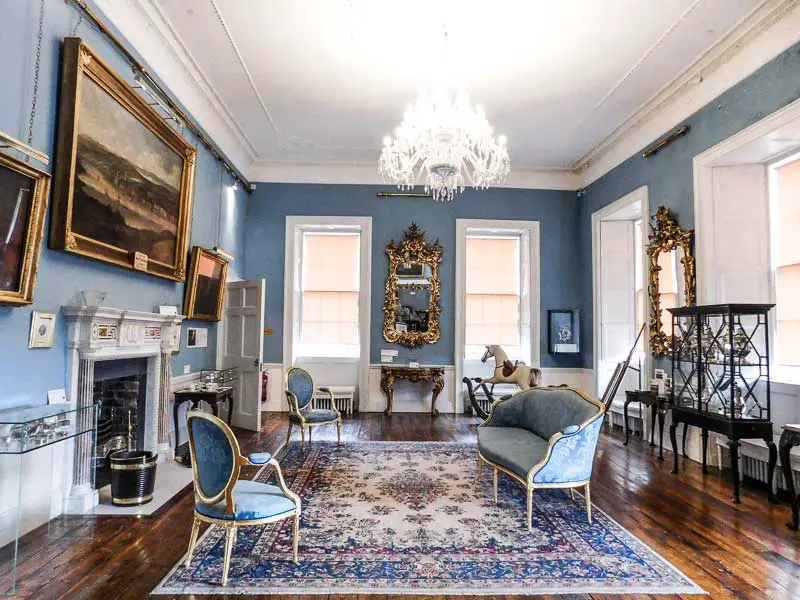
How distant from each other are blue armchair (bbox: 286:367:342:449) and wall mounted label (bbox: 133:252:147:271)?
77.8 inches

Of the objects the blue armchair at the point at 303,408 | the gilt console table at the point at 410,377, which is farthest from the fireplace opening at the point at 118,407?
the gilt console table at the point at 410,377

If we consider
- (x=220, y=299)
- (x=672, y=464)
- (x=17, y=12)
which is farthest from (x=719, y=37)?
(x=220, y=299)

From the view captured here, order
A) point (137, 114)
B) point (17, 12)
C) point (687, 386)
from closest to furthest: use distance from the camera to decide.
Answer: point (17, 12) < point (137, 114) < point (687, 386)

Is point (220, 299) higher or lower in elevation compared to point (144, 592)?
higher

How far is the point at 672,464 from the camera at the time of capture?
534 cm

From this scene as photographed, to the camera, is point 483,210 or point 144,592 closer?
point 144,592

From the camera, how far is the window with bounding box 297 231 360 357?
29.5 ft

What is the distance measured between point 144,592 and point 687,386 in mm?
5010

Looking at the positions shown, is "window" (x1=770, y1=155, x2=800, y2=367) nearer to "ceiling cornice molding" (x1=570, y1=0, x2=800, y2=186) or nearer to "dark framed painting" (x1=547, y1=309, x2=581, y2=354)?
"ceiling cornice molding" (x1=570, y1=0, x2=800, y2=186)

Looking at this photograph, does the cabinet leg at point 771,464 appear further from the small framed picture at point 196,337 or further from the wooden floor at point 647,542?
the small framed picture at point 196,337

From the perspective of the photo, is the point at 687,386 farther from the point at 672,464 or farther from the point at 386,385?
the point at 386,385

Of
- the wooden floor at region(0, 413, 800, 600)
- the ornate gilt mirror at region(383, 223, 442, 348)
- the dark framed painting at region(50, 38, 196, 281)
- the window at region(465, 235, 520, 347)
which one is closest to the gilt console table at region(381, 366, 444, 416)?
the ornate gilt mirror at region(383, 223, 442, 348)

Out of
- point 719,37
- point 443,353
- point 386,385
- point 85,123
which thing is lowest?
point 386,385

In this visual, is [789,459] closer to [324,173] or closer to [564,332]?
[564,332]
